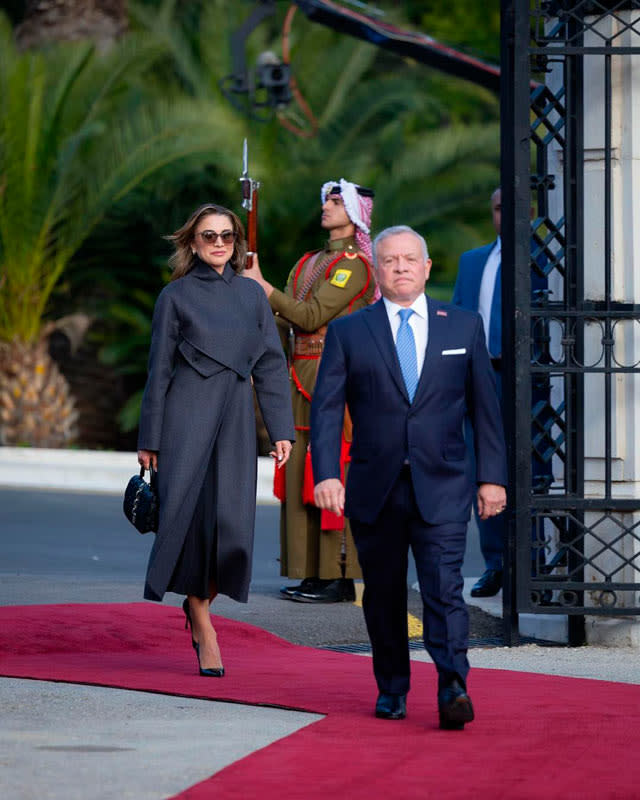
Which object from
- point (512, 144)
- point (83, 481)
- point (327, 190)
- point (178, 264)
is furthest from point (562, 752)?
point (83, 481)

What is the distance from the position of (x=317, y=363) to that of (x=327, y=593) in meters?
1.21

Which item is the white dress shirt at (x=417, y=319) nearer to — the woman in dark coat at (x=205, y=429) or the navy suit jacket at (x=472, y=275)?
the woman in dark coat at (x=205, y=429)

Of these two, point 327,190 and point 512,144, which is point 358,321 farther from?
point 327,190

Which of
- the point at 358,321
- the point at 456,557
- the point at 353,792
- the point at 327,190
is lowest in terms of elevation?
the point at 353,792

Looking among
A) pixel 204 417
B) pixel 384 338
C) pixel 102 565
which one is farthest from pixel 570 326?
pixel 102 565

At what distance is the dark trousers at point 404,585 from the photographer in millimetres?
6172

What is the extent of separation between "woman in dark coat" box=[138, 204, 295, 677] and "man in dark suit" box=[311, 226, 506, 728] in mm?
1110

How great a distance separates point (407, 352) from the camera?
637cm

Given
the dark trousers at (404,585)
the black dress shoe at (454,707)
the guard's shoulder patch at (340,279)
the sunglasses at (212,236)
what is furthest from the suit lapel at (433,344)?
the guard's shoulder patch at (340,279)

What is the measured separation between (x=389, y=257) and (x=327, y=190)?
11.2ft

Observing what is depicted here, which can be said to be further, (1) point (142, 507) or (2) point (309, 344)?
(2) point (309, 344)

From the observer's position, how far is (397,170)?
21578mm

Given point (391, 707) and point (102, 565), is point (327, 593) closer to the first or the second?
point (102, 565)

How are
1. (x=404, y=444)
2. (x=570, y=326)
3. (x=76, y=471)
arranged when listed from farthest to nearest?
(x=76, y=471) < (x=570, y=326) < (x=404, y=444)
